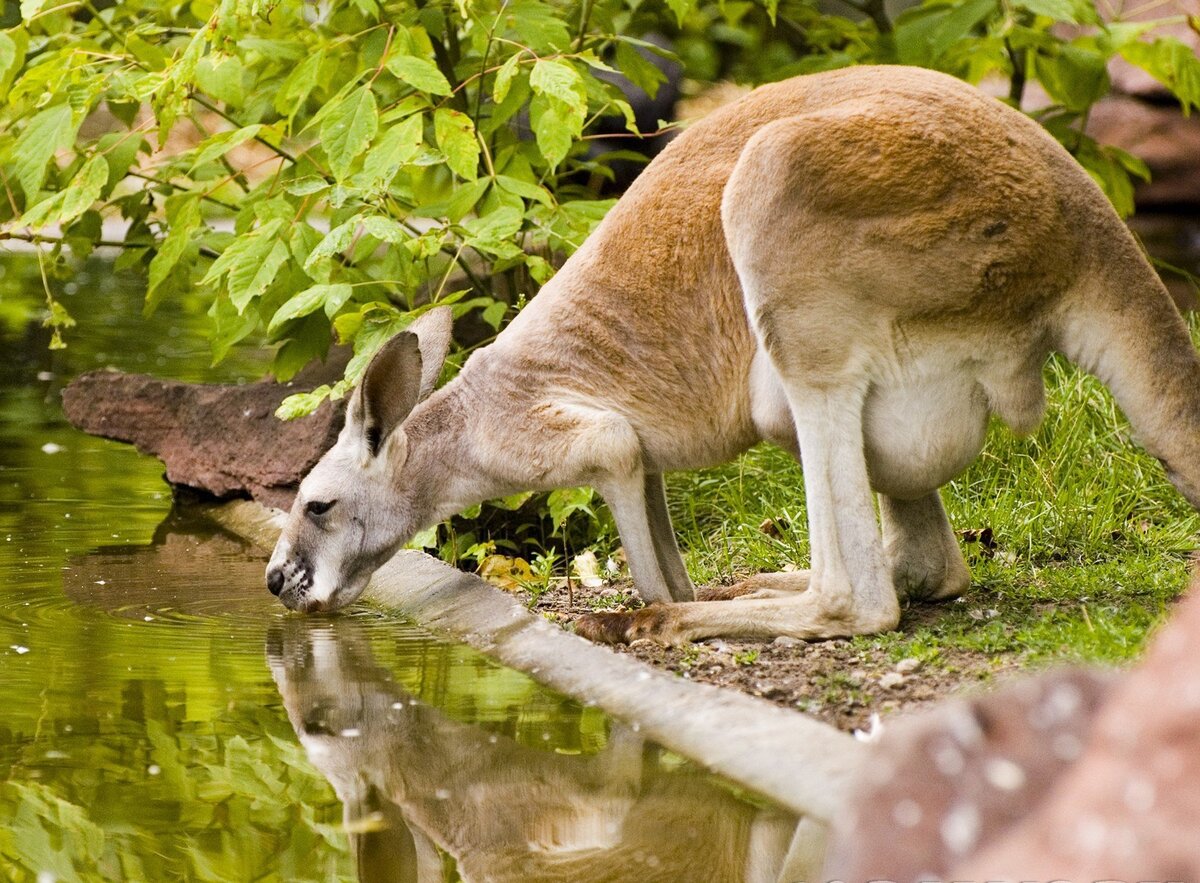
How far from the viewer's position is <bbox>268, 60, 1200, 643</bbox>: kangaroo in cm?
423

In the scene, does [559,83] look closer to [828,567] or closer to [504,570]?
[828,567]

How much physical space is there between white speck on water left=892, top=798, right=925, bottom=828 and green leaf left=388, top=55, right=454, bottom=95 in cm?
352

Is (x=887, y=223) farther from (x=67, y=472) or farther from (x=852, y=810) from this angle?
(x=67, y=472)

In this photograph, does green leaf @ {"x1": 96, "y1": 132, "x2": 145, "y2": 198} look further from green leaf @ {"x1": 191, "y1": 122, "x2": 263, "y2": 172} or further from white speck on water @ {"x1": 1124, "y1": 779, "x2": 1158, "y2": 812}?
white speck on water @ {"x1": 1124, "y1": 779, "x2": 1158, "y2": 812}

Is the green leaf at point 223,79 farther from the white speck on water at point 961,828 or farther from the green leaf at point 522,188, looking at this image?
the white speck on water at point 961,828

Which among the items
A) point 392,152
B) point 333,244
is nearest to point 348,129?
point 392,152

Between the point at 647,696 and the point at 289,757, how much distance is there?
2.84 feet

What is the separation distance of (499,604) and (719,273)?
A: 125cm

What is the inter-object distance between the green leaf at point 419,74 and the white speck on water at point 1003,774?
3.53 metres

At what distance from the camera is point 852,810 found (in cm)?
208

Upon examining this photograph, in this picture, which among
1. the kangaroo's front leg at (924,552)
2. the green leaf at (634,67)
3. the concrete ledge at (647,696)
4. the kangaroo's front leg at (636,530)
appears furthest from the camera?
the green leaf at (634,67)

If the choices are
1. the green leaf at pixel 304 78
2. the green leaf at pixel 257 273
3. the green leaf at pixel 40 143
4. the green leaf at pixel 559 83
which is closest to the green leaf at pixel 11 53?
the green leaf at pixel 40 143

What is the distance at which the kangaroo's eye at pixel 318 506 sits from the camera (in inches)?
197

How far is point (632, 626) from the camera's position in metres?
4.53
